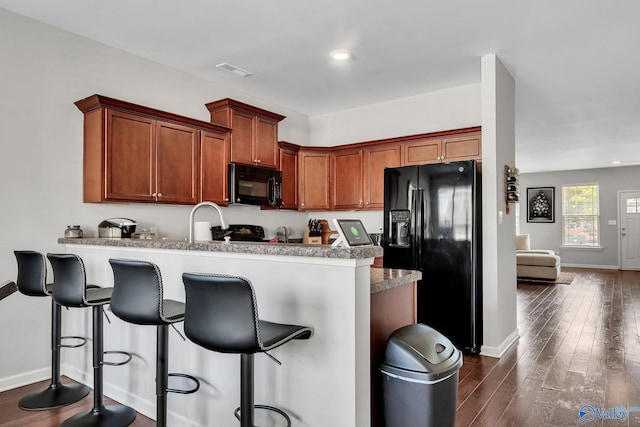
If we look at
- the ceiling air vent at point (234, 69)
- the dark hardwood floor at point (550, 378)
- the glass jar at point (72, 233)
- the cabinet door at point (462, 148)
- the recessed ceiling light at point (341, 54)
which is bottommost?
the dark hardwood floor at point (550, 378)

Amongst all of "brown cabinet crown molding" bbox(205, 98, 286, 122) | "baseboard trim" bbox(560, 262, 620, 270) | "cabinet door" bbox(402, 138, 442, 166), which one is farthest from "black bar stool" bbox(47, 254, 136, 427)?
"baseboard trim" bbox(560, 262, 620, 270)

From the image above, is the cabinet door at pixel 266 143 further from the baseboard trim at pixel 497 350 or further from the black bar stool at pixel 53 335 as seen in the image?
the baseboard trim at pixel 497 350

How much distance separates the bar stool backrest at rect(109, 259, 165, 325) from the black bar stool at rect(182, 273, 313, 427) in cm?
35

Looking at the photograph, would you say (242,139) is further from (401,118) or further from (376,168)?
(401,118)

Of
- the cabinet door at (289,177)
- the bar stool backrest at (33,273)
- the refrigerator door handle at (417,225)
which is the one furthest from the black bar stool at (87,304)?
the cabinet door at (289,177)

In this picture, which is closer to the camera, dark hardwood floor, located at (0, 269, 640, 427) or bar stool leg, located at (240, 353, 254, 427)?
bar stool leg, located at (240, 353, 254, 427)

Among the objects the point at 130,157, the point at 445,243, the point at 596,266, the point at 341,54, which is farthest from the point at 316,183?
the point at 596,266

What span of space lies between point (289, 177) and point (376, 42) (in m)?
2.20

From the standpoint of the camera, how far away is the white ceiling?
2.98m

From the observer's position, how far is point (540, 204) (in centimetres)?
1129

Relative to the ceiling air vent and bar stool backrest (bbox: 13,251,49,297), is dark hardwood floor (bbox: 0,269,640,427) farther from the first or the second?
the ceiling air vent

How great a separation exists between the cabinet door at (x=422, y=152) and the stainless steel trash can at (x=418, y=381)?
3.01 metres

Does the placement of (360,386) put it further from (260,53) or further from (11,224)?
(260,53)

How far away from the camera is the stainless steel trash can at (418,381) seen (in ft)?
5.84
